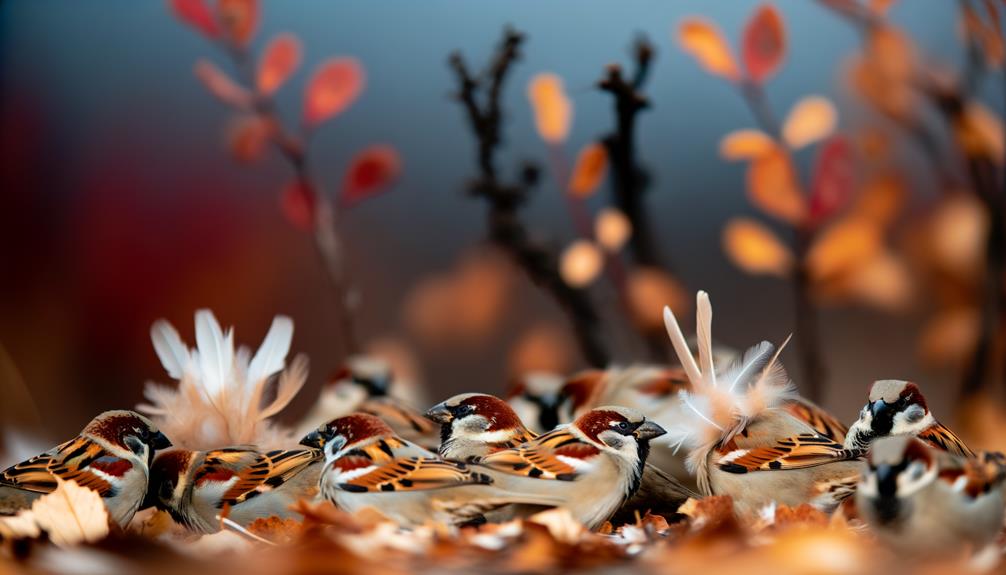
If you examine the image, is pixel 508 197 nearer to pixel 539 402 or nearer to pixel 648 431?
pixel 539 402

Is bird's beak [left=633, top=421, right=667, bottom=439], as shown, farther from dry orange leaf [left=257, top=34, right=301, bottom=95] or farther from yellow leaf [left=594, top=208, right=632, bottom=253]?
dry orange leaf [left=257, top=34, right=301, bottom=95]

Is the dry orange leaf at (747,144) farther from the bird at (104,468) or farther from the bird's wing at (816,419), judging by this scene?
the bird at (104,468)

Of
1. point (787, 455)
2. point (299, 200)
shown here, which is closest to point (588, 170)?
point (299, 200)

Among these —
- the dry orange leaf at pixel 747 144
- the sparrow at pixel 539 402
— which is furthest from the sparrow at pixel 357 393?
the dry orange leaf at pixel 747 144

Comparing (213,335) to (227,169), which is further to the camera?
(227,169)

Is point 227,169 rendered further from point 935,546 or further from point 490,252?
point 935,546

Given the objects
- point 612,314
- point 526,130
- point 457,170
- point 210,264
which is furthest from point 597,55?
A: point 210,264
